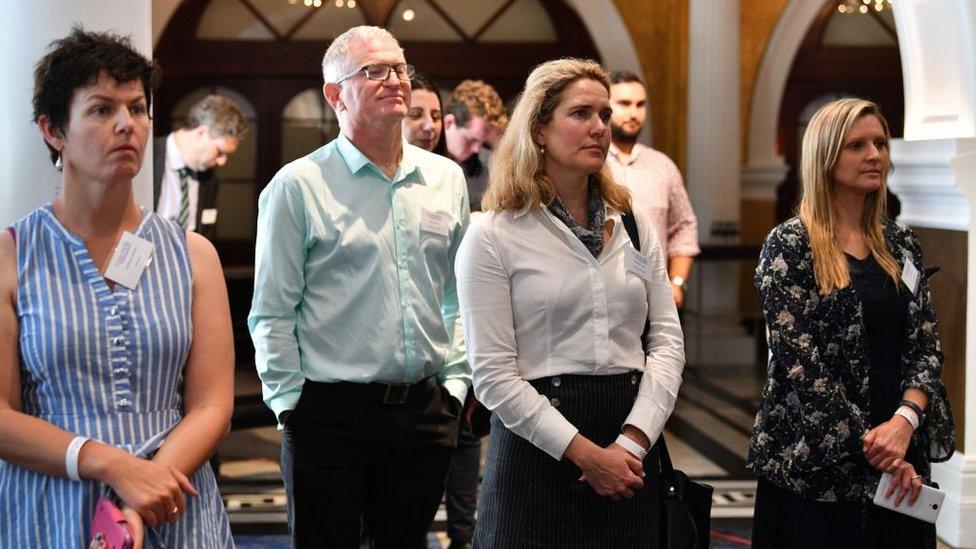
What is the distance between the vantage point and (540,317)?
8.59 feet

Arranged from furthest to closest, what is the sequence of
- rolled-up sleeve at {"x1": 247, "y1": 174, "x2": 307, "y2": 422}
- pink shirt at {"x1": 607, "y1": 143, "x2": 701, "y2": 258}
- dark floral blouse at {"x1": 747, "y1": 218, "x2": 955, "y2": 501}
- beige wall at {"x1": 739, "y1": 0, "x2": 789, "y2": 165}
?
beige wall at {"x1": 739, "y1": 0, "x2": 789, "y2": 165}
pink shirt at {"x1": 607, "y1": 143, "x2": 701, "y2": 258}
dark floral blouse at {"x1": 747, "y1": 218, "x2": 955, "y2": 501}
rolled-up sleeve at {"x1": 247, "y1": 174, "x2": 307, "y2": 422}

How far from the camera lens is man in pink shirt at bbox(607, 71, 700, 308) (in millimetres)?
5059

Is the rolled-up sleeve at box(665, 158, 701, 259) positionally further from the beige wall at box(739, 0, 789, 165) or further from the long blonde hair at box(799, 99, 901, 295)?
the beige wall at box(739, 0, 789, 165)

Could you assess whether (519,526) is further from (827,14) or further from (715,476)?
(827,14)

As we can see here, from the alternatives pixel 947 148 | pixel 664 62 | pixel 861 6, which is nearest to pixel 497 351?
Answer: pixel 947 148

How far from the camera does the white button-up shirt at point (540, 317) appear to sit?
8.53 ft

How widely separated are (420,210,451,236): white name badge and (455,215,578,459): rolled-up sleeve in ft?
0.98

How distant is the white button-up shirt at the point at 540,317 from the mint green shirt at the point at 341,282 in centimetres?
25

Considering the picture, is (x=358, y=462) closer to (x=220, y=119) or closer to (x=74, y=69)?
(x=74, y=69)

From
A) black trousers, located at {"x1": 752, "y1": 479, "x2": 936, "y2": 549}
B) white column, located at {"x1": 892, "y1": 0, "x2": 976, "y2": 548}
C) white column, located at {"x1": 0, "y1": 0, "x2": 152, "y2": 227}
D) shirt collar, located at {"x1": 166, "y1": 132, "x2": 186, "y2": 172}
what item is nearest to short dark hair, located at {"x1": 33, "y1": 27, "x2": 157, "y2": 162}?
white column, located at {"x1": 0, "y1": 0, "x2": 152, "y2": 227}

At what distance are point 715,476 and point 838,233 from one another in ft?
9.83

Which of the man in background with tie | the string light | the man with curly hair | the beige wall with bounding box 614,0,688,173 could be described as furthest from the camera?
the string light

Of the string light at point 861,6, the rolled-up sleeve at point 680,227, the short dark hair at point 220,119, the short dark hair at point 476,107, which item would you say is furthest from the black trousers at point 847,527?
the string light at point 861,6

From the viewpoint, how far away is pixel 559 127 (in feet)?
8.80
